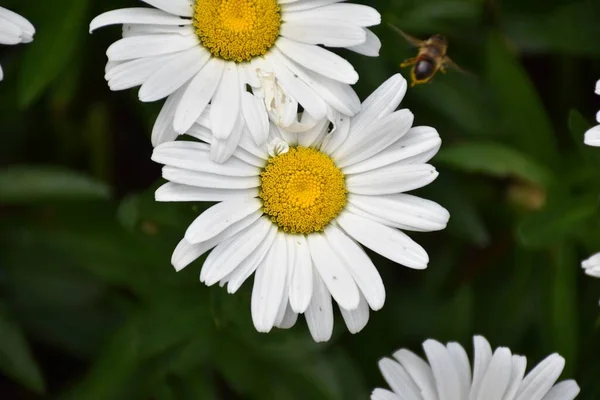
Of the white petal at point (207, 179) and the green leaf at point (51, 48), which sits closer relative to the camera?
the white petal at point (207, 179)

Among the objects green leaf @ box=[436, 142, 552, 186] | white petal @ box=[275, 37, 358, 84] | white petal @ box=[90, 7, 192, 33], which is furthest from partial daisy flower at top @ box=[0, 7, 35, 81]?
green leaf @ box=[436, 142, 552, 186]

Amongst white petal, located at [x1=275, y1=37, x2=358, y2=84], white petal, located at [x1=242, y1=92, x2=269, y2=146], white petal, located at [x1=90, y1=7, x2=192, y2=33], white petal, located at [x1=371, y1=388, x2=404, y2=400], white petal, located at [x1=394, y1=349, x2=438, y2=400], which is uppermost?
white petal, located at [x1=275, y1=37, x2=358, y2=84]

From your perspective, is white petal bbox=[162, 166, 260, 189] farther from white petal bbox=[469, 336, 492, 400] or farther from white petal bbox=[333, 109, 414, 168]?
white petal bbox=[469, 336, 492, 400]

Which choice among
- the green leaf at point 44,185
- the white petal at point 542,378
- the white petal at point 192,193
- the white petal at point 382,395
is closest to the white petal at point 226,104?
the white petal at point 192,193

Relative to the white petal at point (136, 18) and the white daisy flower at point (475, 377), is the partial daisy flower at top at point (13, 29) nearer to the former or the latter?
the white petal at point (136, 18)

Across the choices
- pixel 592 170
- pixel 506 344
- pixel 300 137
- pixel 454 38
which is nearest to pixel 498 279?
pixel 506 344

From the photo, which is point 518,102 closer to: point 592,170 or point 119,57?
point 592,170
